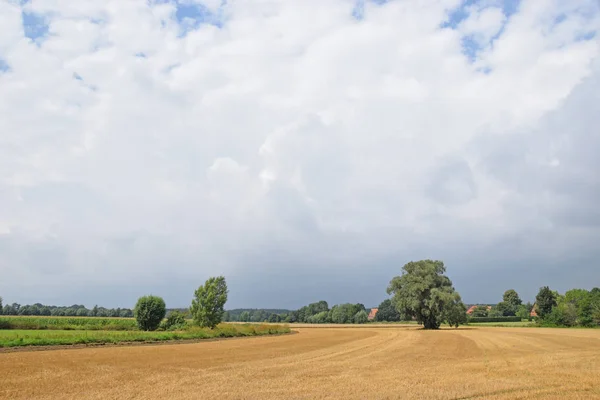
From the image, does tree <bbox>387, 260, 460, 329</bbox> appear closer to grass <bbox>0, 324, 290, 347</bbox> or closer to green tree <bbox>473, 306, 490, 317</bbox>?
grass <bbox>0, 324, 290, 347</bbox>

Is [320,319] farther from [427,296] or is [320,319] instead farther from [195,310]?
[195,310]

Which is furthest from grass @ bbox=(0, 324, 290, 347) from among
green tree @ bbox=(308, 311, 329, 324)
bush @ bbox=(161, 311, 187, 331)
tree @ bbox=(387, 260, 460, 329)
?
green tree @ bbox=(308, 311, 329, 324)

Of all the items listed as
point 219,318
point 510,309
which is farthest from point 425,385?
point 510,309

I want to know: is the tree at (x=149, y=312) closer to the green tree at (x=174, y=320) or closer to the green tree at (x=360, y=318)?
the green tree at (x=174, y=320)

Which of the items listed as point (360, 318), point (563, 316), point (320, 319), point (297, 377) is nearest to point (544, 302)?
point (563, 316)

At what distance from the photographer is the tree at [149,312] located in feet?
227

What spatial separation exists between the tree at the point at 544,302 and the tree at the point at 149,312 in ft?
264

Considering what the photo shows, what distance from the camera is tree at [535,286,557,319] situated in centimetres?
10412

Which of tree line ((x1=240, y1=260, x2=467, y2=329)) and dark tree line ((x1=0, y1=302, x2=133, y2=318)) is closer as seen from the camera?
tree line ((x1=240, y1=260, x2=467, y2=329))

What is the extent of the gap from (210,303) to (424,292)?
119 feet

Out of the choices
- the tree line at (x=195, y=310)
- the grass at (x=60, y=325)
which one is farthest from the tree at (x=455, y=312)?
the grass at (x=60, y=325)

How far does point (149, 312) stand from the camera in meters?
69.4

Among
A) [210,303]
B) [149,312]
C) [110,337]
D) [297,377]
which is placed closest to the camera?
[297,377]

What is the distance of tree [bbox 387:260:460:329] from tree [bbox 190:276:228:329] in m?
30.8
